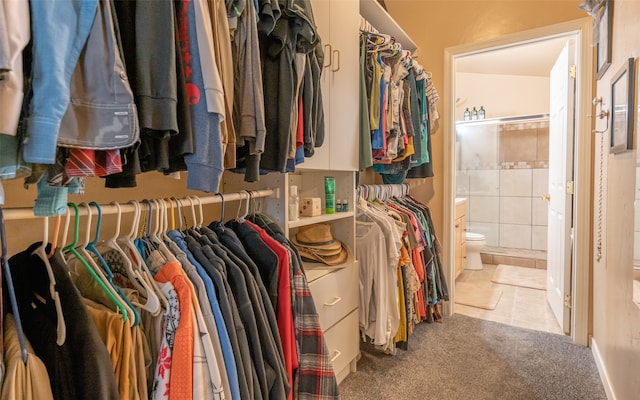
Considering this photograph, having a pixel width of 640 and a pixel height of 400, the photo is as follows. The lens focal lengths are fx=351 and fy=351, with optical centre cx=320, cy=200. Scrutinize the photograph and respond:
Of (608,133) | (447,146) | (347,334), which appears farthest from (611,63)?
(347,334)

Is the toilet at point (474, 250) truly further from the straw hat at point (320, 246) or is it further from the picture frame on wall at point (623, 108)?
the straw hat at point (320, 246)

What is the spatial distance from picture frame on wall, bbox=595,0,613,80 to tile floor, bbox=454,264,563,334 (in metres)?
1.77

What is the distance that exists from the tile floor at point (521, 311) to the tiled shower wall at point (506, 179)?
1.39 meters

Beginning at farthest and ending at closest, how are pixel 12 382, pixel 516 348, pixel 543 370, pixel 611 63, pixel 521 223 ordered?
pixel 521 223 < pixel 516 348 < pixel 543 370 < pixel 611 63 < pixel 12 382

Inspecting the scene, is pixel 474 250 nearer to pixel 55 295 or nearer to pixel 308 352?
pixel 308 352

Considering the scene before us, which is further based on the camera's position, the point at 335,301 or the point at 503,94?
the point at 503,94

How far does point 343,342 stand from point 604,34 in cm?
215

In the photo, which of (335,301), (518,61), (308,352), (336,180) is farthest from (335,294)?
(518,61)

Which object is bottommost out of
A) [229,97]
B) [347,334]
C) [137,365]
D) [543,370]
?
[543,370]

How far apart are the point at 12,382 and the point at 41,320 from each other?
13cm

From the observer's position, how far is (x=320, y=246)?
Answer: 183cm

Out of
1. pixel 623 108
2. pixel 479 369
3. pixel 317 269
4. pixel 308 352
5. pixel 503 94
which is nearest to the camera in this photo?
pixel 308 352

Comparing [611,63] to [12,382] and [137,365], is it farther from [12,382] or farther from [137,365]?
[12,382]

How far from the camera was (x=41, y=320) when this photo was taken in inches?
28.1
